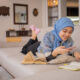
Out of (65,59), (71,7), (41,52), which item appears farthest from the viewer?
(71,7)

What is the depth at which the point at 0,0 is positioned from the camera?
5012mm

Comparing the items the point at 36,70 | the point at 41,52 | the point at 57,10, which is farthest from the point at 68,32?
the point at 57,10

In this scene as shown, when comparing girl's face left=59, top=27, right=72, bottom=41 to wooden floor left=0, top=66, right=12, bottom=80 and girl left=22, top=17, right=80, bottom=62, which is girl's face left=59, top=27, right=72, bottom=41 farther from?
wooden floor left=0, top=66, right=12, bottom=80

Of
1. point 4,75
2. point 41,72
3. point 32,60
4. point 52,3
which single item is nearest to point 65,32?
point 32,60

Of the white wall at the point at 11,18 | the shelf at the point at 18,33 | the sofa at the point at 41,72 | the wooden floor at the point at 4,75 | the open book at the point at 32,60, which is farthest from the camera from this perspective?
the shelf at the point at 18,33

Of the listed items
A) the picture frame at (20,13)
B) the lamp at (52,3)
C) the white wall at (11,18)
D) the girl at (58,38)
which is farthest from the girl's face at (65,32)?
the picture frame at (20,13)

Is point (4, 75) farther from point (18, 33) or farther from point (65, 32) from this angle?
point (18, 33)

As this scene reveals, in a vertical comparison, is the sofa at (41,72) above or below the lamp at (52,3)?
below

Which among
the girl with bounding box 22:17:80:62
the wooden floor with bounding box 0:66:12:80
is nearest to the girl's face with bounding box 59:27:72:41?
the girl with bounding box 22:17:80:62

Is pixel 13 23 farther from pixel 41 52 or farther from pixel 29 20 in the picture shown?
pixel 41 52

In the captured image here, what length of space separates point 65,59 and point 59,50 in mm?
202

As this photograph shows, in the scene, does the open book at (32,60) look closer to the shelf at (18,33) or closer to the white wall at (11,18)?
the white wall at (11,18)

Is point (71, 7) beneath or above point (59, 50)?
above

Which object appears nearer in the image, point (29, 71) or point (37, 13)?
point (29, 71)
